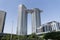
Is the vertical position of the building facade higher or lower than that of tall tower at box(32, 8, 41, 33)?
Result: lower

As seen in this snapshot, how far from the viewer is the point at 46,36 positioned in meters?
42.2

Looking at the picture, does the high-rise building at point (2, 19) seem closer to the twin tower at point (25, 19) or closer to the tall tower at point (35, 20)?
the twin tower at point (25, 19)

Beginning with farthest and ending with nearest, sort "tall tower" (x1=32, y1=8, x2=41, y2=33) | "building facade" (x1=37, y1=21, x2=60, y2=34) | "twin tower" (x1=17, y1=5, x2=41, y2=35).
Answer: "tall tower" (x1=32, y1=8, x2=41, y2=33), "twin tower" (x1=17, y1=5, x2=41, y2=35), "building facade" (x1=37, y1=21, x2=60, y2=34)

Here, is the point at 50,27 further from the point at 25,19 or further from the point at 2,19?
the point at 2,19

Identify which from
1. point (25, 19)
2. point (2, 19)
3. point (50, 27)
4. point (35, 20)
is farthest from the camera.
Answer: point (35, 20)

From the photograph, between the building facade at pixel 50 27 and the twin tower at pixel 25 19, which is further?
the twin tower at pixel 25 19

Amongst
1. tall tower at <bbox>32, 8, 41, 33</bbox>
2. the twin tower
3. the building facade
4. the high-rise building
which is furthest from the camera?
tall tower at <bbox>32, 8, 41, 33</bbox>

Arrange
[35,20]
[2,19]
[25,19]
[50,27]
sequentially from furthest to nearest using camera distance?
1. [35,20]
2. [25,19]
3. [50,27]
4. [2,19]

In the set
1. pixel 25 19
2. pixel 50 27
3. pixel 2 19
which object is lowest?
pixel 50 27

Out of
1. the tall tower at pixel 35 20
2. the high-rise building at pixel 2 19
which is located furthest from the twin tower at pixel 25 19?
the high-rise building at pixel 2 19

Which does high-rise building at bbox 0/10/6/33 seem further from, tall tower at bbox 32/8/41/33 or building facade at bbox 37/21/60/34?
tall tower at bbox 32/8/41/33

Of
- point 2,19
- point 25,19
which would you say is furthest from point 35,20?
point 2,19

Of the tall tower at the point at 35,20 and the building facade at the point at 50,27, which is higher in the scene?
the tall tower at the point at 35,20

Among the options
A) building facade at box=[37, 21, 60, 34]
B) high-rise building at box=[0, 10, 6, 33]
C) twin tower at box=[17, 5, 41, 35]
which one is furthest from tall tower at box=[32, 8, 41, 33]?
high-rise building at box=[0, 10, 6, 33]
